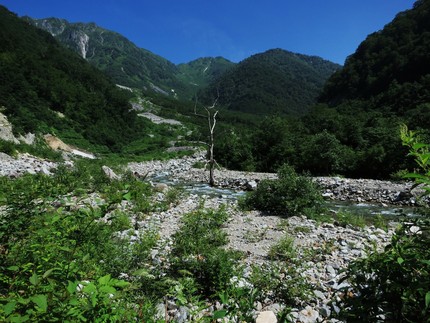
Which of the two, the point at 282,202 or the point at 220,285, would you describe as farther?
the point at 282,202

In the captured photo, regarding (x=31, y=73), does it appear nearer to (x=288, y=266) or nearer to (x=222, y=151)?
(x=222, y=151)

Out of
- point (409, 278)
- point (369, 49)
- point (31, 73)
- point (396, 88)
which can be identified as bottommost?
point (409, 278)

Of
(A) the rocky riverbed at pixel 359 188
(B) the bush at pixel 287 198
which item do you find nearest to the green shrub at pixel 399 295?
(B) the bush at pixel 287 198

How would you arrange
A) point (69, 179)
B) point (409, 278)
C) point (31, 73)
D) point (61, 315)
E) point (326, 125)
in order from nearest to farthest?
point (61, 315)
point (409, 278)
point (69, 179)
point (326, 125)
point (31, 73)

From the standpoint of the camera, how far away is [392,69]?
4806 cm

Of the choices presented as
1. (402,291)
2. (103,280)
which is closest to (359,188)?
(402,291)

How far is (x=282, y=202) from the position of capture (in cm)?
1109

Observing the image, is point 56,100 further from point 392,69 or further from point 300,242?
point 392,69

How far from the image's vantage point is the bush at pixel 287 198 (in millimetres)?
10852

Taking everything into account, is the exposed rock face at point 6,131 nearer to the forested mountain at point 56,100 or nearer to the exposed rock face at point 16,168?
the forested mountain at point 56,100

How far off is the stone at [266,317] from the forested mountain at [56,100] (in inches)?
1062

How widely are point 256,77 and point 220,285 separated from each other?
597ft

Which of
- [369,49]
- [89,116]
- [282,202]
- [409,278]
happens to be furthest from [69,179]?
[369,49]

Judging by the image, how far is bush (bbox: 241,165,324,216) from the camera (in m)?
10.9
